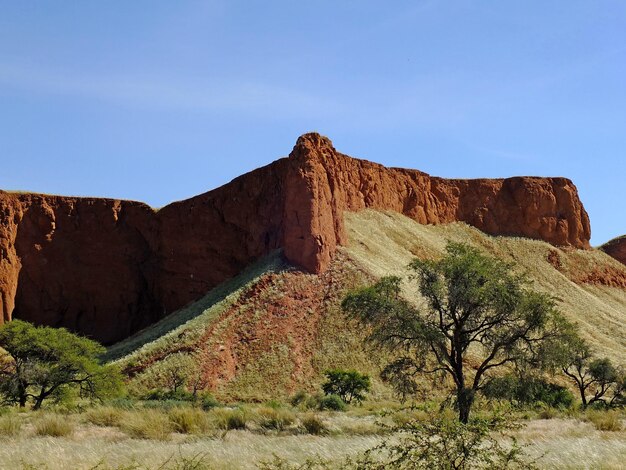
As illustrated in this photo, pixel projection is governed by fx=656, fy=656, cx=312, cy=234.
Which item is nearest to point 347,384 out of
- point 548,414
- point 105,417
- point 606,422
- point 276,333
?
point 276,333

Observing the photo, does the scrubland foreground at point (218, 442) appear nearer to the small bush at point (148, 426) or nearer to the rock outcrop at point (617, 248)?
the small bush at point (148, 426)

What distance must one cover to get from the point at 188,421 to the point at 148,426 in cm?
108

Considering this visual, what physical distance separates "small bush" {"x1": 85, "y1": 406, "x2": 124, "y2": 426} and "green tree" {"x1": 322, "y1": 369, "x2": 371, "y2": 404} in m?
18.2

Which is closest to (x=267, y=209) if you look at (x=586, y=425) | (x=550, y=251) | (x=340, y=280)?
(x=340, y=280)

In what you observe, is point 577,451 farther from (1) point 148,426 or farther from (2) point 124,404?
(2) point 124,404

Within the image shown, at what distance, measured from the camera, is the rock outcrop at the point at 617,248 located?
93.5m

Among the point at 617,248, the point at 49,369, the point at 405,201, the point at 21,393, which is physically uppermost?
the point at 405,201

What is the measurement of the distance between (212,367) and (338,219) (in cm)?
1627

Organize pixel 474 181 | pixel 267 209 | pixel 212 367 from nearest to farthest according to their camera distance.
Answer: pixel 212 367 < pixel 267 209 < pixel 474 181

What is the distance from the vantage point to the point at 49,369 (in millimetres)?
27109

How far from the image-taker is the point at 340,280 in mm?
42250

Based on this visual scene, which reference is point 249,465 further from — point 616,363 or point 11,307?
point 11,307

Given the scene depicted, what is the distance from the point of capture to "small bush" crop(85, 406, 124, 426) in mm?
15039

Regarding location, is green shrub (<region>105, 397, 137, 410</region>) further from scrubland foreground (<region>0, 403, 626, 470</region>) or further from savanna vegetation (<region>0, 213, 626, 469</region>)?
scrubland foreground (<region>0, 403, 626, 470</region>)
